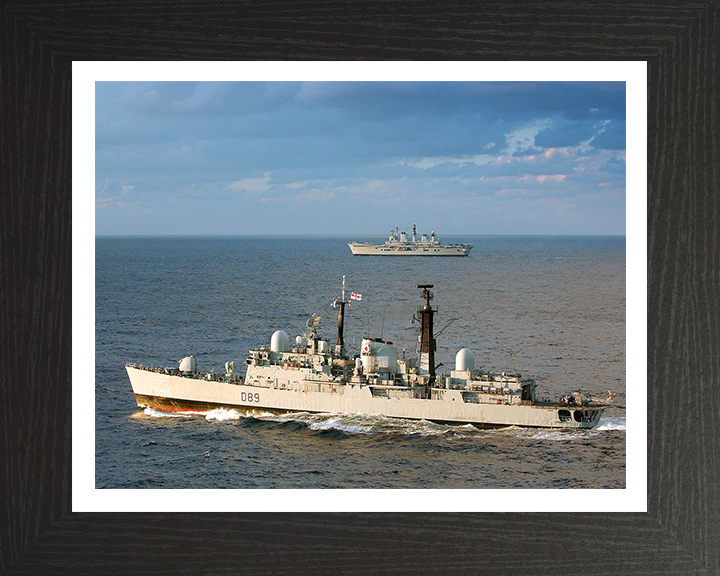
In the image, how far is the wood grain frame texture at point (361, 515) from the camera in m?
4.48

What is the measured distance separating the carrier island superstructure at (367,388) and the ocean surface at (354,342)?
15 centimetres

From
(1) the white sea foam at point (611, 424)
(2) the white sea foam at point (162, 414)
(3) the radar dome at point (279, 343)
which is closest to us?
(1) the white sea foam at point (611, 424)

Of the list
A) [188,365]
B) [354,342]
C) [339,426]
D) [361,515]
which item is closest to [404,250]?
[354,342]

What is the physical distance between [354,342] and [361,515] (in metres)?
7.96

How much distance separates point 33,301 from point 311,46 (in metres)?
2.09

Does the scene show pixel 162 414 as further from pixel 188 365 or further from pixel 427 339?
pixel 427 339

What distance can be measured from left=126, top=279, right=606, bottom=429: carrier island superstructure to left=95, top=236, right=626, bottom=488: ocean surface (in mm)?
150

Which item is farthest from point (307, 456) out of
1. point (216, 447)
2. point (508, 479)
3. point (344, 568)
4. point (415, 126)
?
point (415, 126)

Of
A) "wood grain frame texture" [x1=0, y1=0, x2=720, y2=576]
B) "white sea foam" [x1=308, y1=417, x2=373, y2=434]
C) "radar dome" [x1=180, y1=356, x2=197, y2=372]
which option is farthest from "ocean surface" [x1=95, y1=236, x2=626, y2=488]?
"wood grain frame texture" [x1=0, y1=0, x2=720, y2=576]

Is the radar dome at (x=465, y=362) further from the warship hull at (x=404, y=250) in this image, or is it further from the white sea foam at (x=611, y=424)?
the warship hull at (x=404, y=250)

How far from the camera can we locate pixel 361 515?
4492 mm

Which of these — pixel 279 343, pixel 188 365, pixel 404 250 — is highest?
pixel 404 250

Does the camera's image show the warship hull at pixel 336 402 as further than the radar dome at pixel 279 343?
No

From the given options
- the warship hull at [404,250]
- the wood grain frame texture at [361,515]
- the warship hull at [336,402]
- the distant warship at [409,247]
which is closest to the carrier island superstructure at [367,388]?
the warship hull at [336,402]
